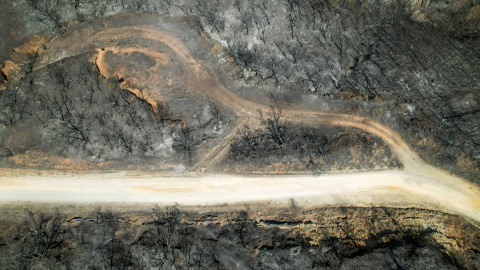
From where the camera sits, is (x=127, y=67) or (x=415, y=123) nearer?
(x=415, y=123)

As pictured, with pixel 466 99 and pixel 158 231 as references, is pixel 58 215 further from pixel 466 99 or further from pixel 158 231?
pixel 466 99

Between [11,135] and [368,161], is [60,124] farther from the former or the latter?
[368,161]

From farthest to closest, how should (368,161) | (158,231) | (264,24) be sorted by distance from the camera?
(264,24) → (368,161) → (158,231)

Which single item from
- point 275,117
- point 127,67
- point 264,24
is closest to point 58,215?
point 127,67

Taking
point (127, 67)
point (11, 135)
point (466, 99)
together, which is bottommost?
point (11, 135)

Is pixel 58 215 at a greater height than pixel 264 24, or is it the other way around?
pixel 264 24

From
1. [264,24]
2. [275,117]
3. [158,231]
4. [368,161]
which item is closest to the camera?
[158,231]

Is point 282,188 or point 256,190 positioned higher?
point 282,188
